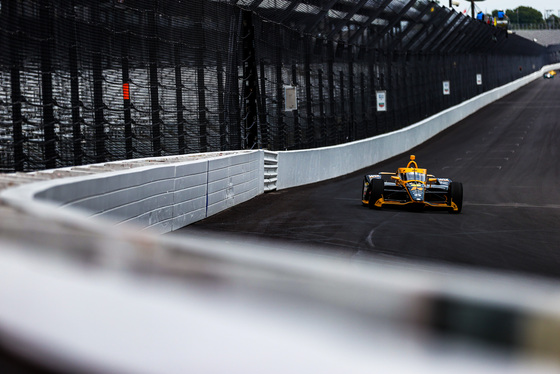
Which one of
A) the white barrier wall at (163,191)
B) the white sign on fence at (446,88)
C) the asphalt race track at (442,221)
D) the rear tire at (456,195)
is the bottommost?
the asphalt race track at (442,221)

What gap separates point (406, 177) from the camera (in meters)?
14.9

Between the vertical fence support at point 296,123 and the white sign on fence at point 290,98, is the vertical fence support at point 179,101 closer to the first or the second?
the white sign on fence at point 290,98

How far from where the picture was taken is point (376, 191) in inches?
568

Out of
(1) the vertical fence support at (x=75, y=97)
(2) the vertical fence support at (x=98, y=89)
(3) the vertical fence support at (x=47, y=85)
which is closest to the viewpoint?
(3) the vertical fence support at (x=47, y=85)

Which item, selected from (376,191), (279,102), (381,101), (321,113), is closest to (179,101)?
(376,191)

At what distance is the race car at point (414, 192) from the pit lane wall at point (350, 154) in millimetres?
4101

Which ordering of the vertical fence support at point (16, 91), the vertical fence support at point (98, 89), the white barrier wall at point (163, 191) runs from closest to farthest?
the white barrier wall at point (163, 191) < the vertical fence support at point (16, 91) < the vertical fence support at point (98, 89)

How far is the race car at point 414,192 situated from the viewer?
1428 centimetres

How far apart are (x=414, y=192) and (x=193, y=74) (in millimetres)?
4466

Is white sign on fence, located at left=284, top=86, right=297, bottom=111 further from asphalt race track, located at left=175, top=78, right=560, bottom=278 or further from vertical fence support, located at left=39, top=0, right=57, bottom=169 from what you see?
vertical fence support, located at left=39, top=0, right=57, bottom=169

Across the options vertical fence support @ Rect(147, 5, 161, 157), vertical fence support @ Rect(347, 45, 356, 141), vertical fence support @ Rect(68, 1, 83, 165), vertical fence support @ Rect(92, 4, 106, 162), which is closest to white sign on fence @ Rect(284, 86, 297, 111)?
vertical fence support @ Rect(347, 45, 356, 141)

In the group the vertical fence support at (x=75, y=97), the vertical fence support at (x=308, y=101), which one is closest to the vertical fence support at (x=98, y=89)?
the vertical fence support at (x=75, y=97)

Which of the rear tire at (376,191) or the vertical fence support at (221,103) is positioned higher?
the vertical fence support at (221,103)

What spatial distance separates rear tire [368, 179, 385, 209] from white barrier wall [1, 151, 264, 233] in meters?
2.45
